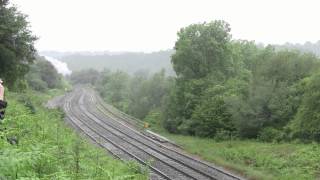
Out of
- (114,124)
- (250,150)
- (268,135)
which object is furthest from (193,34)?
(250,150)

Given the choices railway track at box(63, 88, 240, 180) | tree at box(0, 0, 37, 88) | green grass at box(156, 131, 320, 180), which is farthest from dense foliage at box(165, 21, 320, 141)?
tree at box(0, 0, 37, 88)

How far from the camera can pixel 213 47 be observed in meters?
55.0

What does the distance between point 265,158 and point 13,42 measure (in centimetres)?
2096

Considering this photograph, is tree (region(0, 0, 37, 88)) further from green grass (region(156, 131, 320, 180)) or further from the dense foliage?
the dense foliage

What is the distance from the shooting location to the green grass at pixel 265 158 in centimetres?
2801

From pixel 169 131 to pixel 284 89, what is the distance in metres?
16.6

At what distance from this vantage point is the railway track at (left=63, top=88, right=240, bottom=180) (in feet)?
87.3

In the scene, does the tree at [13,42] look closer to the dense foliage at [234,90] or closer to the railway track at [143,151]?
the railway track at [143,151]

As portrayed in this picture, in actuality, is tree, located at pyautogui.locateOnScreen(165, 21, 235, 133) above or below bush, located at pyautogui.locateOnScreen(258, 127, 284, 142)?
above

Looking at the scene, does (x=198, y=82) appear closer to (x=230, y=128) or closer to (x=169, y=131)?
(x=169, y=131)

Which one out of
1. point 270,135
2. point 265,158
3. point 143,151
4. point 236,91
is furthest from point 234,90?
point 265,158

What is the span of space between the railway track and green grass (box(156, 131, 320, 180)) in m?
1.73

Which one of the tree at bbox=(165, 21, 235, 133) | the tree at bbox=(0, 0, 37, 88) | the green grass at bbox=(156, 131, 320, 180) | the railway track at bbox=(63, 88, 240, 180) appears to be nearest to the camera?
the railway track at bbox=(63, 88, 240, 180)

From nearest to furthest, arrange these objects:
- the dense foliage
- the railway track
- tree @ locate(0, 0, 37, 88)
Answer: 1. the railway track
2. tree @ locate(0, 0, 37, 88)
3. the dense foliage
